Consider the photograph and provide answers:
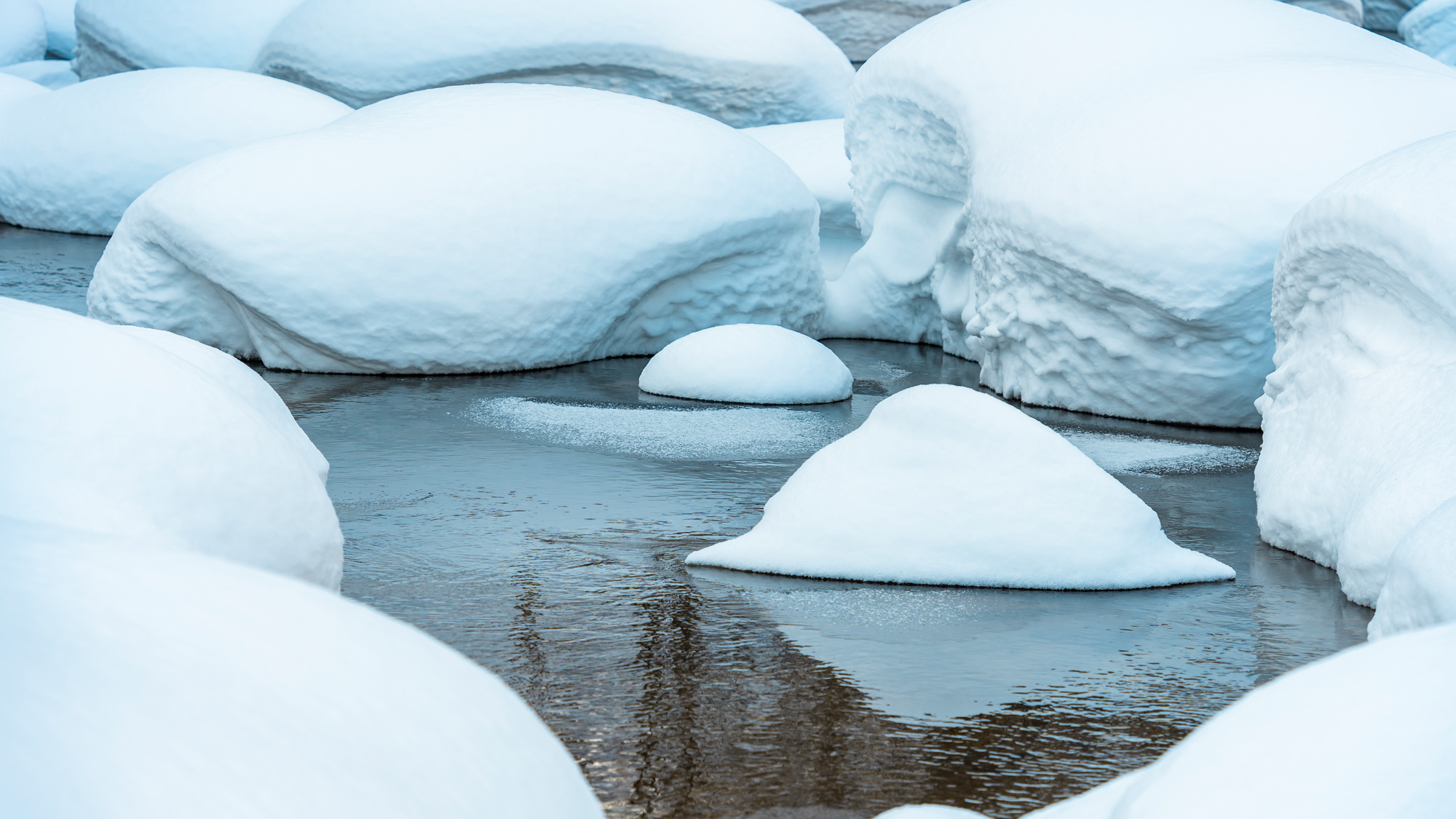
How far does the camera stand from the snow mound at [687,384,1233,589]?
3301 mm

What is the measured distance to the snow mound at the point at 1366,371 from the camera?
3.20 m

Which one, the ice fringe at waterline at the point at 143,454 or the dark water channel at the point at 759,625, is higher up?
the ice fringe at waterline at the point at 143,454

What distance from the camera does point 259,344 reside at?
19.0ft

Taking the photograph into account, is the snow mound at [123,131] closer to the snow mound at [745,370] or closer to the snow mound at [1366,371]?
the snow mound at [745,370]

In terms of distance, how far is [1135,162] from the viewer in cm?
490

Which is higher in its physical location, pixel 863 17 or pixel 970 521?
pixel 970 521

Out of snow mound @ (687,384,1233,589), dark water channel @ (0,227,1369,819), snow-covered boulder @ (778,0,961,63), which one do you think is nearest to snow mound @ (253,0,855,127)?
snow-covered boulder @ (778,0,961,63)

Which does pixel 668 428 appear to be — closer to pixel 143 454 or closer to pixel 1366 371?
pixel 1366 371

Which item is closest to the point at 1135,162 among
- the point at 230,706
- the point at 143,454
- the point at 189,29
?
the point at 143,454

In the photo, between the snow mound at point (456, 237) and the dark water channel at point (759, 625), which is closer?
the dark water channel at point (759, 625)

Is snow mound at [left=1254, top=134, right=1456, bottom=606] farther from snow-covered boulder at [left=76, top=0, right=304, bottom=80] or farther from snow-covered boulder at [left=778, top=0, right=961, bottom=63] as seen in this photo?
snow-covered boulder at [left=778, top=0, right=961, bottom=63]

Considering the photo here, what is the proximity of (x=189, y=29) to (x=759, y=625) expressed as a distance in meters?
9.66

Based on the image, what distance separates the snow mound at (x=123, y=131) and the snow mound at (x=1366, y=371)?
6.27 metres

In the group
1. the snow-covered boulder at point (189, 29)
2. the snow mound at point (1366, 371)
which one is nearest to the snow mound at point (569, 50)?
the snow-covered boulder at point (189, 29)
